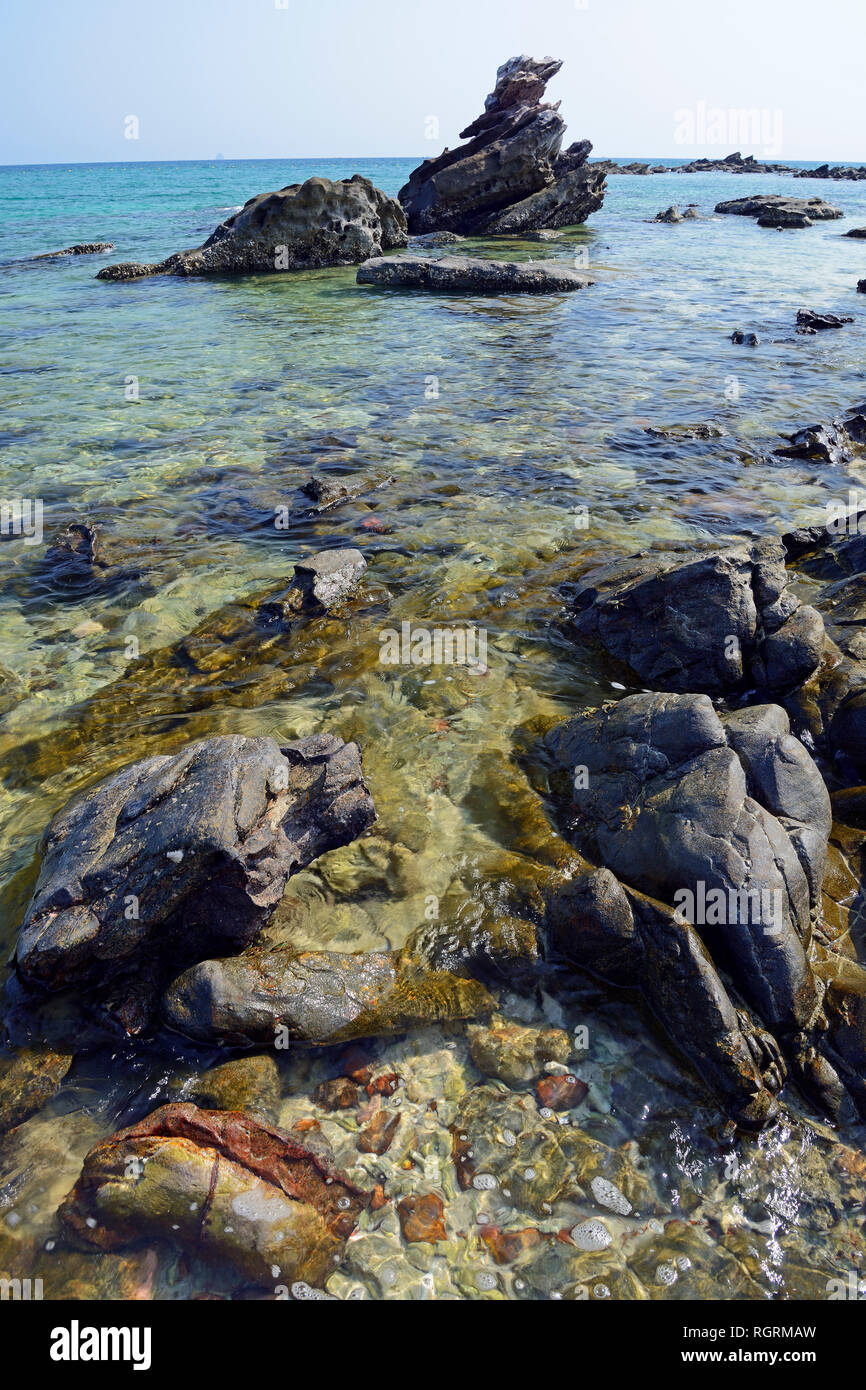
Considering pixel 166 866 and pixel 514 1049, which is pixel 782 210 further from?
pixel 166 866

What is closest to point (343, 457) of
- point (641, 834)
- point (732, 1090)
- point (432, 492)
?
point (432, 492)

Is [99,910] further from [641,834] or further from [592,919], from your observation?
[641,834]

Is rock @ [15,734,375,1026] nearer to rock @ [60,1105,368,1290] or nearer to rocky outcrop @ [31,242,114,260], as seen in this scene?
rock @ [60,1105,368,1290]

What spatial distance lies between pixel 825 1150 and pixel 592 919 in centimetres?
182

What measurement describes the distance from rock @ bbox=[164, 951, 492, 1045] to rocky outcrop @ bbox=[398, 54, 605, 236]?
49.1 meters

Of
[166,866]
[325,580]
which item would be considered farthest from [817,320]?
[166,866]

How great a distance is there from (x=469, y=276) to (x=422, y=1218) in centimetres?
3248

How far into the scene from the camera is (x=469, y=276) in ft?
97.9

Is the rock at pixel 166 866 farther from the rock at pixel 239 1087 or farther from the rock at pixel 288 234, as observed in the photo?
the rock at pixel 288 234

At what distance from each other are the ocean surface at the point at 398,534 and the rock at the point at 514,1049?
15 cm

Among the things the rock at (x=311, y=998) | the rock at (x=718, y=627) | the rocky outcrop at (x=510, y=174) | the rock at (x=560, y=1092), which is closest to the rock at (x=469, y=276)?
the rocky outcrop at (x=510, y=174)

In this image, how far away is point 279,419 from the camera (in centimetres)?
1614

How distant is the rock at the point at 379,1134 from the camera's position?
4.36 m

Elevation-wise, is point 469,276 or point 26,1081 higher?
point 469,276
